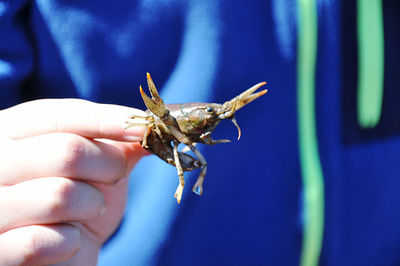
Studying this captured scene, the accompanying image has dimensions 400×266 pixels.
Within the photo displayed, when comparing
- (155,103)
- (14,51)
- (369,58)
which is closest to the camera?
(155,103)

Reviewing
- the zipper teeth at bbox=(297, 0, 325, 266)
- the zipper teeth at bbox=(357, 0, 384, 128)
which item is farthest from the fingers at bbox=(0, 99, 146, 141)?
the zipper teeth at bbox=(357, 0, 384, 128)

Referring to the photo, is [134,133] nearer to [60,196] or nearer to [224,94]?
[60,196]

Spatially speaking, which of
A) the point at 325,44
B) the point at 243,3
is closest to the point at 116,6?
the point at 243,3

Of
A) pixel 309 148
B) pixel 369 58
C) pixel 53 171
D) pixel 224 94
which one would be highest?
pixel 369 58

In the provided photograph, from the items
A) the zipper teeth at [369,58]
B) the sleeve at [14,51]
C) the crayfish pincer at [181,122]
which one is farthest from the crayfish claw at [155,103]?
the zipper teeth at [369,58]

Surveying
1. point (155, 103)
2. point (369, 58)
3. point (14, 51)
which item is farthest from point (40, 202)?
point (369, 58)

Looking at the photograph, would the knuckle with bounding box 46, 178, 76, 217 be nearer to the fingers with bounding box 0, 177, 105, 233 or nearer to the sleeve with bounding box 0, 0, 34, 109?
the fingers with bounding box 0, 177, 105, 233

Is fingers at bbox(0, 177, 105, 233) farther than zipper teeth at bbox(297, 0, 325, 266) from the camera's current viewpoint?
No

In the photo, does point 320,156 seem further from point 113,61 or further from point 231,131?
point 113,61
